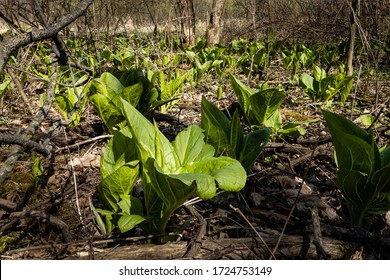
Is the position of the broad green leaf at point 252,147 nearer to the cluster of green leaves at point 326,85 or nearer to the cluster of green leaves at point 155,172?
the cluster of green leaves at point 155,172

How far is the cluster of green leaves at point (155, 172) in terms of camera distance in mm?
1141

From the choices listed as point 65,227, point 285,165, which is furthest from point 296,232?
point 65,227

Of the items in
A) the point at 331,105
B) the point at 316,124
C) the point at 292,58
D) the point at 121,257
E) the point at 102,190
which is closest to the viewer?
the point at 121,257

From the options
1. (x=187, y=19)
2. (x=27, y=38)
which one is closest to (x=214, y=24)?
(x=187, y=19)

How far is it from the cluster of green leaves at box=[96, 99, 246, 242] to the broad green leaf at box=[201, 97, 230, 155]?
152mm

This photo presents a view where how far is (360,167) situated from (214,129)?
623 mm

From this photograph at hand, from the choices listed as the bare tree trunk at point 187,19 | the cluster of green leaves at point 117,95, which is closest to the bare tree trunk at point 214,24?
the bare tree trunk at point 187,19

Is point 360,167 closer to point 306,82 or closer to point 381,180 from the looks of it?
point 381,180

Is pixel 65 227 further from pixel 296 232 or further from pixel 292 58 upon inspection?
pixel 292 58

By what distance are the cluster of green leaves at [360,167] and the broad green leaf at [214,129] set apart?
0.45 meters

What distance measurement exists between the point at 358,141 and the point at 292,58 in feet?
14.0

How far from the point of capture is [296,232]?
4.98ft

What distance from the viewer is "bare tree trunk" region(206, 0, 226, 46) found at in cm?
880

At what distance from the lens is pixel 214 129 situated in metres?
1.66
